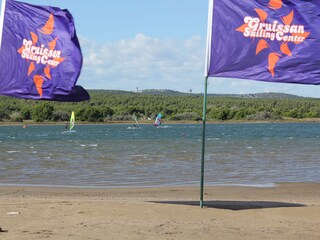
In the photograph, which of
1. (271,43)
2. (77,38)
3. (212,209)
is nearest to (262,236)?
(212,209)

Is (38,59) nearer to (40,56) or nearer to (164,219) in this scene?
(40,56)

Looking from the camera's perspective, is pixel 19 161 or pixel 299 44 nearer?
pixel 299 44

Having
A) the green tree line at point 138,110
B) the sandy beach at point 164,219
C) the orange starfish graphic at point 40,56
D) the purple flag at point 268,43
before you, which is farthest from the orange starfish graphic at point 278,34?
the green tree line at point 138,110

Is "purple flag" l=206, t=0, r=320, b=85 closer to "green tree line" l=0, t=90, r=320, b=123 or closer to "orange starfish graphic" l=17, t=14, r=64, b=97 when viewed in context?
"orange starfish graphic" l=17, t=14, r=64, b=97

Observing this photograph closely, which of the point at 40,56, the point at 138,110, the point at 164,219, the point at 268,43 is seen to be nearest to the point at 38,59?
the point at 40,56

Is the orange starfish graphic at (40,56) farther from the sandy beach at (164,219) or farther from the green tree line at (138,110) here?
the green tree line at (138,110)

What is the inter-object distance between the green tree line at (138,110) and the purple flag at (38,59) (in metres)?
134

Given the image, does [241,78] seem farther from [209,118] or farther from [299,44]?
[209,118]

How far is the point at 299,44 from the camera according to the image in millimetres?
11648

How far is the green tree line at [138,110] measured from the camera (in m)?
148

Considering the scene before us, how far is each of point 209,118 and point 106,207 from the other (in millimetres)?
151494

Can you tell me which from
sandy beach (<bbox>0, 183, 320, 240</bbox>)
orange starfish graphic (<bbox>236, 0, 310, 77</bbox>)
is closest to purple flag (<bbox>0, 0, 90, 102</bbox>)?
sandy beach (<bbox>0, 183, 320, 240</bbox>)

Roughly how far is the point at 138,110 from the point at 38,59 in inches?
6040

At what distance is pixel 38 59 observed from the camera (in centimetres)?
1187
